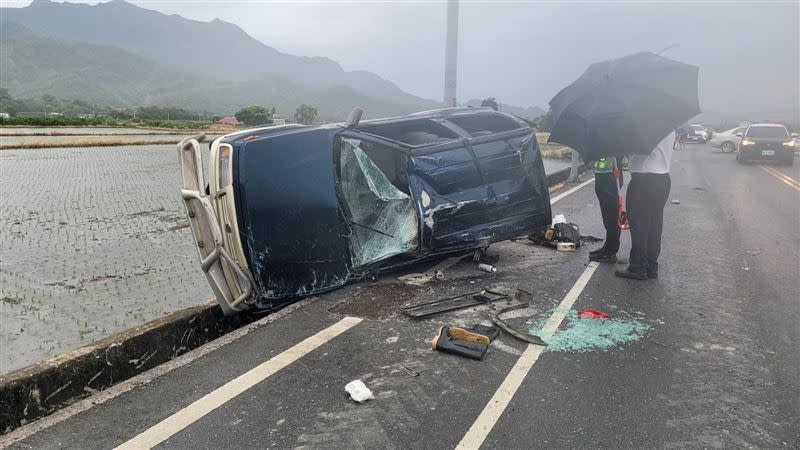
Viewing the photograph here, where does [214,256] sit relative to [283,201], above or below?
below

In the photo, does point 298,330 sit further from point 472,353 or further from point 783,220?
point 783,220

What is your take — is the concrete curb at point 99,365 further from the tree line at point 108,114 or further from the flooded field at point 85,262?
the tree line at point 108,114

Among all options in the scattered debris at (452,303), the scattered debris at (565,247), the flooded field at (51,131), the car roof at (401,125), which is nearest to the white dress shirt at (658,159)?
the car roof at (401,125)

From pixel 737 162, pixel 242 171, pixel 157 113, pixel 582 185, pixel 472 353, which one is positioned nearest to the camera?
pixel 472 353

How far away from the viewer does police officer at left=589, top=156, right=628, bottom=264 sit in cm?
586

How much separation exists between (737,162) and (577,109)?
1922 cm

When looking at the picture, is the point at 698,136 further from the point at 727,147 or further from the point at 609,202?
the point at 609,202

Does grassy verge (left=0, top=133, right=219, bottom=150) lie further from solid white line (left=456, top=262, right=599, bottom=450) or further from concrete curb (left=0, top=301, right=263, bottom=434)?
solid white line (left=456, top=262, right=599, bottom=450)

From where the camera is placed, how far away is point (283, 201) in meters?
4.25

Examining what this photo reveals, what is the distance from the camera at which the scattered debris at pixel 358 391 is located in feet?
10.2

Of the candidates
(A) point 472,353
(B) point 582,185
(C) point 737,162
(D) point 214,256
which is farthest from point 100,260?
(C) point 737,162

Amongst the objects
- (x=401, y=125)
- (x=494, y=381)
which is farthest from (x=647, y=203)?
(x=494, y=381)

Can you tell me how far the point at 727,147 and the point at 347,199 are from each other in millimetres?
28481

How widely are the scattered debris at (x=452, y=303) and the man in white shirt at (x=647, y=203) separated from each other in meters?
A: 1.60
